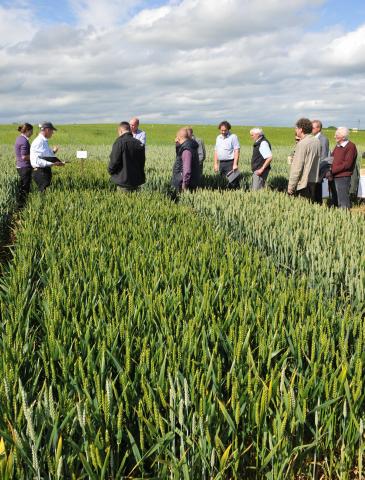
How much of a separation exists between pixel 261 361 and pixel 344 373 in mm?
350

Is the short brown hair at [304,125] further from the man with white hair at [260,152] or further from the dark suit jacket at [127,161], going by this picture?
the dark suit jacket at [127,161]

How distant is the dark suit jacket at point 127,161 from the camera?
6.65 m

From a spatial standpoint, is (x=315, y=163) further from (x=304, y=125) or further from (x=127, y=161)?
(x=127, y=161)

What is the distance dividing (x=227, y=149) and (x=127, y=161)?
2.68m

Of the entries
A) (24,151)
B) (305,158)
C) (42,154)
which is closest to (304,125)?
(305,158)

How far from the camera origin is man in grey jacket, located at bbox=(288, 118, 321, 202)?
21.0 ft

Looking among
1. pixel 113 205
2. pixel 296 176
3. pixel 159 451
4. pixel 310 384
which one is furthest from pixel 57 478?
pixel 296 176

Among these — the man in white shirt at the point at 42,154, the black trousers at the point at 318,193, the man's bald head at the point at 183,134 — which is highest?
the man's bald head at the point at 183,134

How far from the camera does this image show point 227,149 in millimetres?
8805

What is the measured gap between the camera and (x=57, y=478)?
133 cm

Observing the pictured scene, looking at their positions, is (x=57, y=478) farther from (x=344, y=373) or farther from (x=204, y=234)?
(x=204, y=234)

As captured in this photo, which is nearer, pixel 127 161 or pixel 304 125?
pixel 304 125

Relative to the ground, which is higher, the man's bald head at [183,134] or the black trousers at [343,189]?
the man's bald head at [183,134]

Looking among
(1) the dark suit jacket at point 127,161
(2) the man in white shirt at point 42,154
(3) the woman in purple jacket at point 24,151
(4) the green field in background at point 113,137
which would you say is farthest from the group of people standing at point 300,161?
(4) the green field in background at point 113,137
